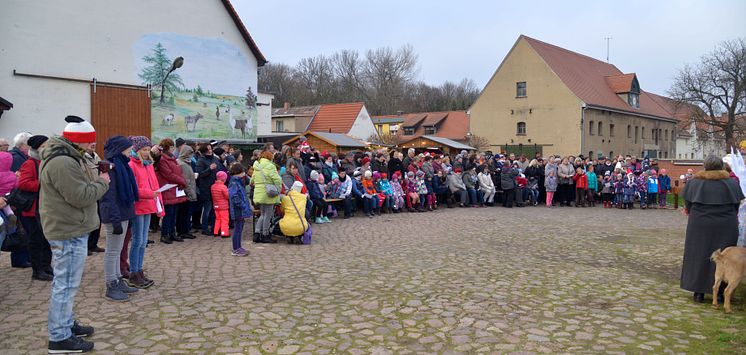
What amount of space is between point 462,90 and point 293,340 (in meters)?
71.7

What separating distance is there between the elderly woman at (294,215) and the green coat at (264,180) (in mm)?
420

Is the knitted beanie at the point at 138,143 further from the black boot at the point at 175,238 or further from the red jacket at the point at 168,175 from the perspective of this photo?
the black boot at the point at 175,238

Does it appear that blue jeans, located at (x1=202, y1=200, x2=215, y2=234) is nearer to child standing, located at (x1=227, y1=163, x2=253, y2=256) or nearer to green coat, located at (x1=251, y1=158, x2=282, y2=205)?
green coat, located at (x1=251, y1=158, x2=282, y2=205)

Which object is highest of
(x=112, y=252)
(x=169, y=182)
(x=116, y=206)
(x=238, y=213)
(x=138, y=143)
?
(x=138, y=143)

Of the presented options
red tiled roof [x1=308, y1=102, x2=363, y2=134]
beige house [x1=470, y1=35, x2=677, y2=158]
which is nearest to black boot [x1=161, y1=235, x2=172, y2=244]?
red tiled roof [x1=308, y1=102, x2=363, y2=134]

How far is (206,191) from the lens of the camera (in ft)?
35.9

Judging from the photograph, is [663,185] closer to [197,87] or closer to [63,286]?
[197,87]

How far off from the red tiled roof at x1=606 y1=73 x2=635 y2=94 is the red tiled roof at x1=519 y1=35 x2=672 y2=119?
361 mm

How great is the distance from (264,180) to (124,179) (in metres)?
3.76

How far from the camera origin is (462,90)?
74062 millimetres

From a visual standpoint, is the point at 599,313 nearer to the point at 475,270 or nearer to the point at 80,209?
the point at 475,270

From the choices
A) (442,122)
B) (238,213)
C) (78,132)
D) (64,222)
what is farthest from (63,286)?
(442,122)

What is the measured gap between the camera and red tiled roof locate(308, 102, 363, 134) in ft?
152

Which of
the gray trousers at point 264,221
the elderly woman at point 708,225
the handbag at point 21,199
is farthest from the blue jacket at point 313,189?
the elderly woman at point 708,225
